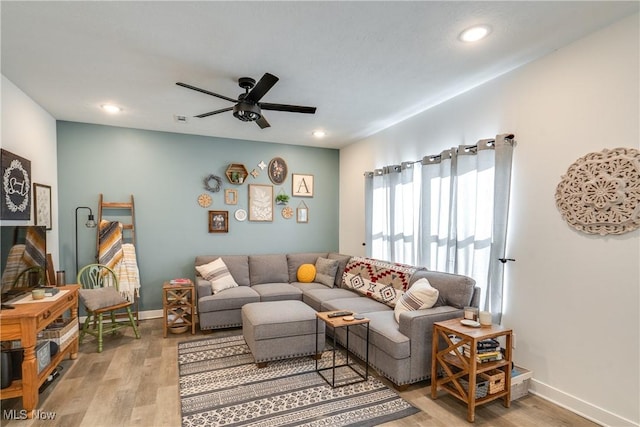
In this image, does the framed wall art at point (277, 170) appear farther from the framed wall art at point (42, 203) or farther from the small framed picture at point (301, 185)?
the framed wall art at point (42, 203)

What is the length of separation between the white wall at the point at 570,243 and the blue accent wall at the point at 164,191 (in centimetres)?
325

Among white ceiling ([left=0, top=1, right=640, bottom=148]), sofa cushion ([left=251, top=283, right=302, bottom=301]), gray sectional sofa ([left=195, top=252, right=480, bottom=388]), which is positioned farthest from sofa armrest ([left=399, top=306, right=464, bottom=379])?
white ceiling ([left=0, top=1, right=640, bottom=148])

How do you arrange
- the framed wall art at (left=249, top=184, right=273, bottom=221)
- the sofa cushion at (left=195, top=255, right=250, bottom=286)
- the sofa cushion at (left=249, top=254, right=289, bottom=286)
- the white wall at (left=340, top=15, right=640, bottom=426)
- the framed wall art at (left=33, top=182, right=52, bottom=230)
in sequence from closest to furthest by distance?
1. the white wall at (left=340, top=15, right=640, bottom=426)
2. the framed wall art at (left=33, top=182, right=52, bottom=230)
3. the sofa cushion at (left=195, top=255, right=250, bottom=286)
4. the sofa cushion at (left=249, top=254, right=289, bottom=286)
5. the framed wall art at (left=249, top=184, right=273, bottom=221)

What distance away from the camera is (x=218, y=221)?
493 cm

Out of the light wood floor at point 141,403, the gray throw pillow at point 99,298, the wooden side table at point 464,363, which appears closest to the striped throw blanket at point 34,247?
the gray throw pillow at point 99,298

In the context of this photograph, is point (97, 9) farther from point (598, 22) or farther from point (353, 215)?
point (353, 215)

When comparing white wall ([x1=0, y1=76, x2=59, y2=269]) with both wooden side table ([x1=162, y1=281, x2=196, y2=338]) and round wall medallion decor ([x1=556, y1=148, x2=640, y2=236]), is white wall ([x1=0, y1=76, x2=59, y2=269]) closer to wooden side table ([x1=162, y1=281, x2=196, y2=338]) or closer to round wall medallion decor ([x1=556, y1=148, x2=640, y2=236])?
wooden side table ([x1=162, y1=281, x2=196, y2=338])

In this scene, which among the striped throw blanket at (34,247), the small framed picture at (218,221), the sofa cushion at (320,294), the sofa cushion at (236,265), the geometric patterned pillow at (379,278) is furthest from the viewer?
the small framed picture at (218,221)

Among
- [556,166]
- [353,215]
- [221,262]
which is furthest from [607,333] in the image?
[221,262]

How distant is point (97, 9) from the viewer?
1.94 m

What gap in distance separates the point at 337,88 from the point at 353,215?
2.56 metres

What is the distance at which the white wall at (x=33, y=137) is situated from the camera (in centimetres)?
292

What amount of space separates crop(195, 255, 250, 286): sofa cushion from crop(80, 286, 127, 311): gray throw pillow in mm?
1116

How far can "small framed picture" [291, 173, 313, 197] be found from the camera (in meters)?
5.43
